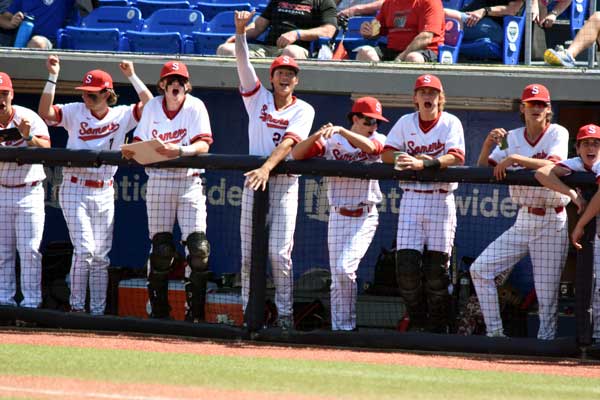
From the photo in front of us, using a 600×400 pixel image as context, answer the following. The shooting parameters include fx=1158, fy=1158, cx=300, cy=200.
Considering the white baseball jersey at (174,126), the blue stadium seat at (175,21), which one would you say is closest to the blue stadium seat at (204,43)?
the blue stadium seat at (175,21)

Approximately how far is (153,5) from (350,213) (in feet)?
15.5

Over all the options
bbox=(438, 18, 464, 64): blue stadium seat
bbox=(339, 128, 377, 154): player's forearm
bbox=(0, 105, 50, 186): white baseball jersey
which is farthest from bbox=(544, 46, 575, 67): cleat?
bbox=(0, 105, 50, 186): white baseball jersey

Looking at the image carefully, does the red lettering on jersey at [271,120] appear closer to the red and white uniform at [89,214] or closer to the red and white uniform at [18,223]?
the red and white uniform at [89,214]

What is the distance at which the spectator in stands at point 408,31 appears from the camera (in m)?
9.55

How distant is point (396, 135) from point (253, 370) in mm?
2049

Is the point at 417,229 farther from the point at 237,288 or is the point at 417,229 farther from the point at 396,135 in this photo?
the point at 237,288

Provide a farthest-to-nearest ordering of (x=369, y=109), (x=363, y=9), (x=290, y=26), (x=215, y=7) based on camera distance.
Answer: (x=215, y=7) → (x=363, y=9) → (x=290, y=26) → (x=369, y=109)

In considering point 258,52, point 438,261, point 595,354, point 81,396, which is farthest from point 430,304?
point 258,52

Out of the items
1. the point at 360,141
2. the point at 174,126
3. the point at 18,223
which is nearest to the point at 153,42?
the point at 174,126

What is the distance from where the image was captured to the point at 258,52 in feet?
33.0

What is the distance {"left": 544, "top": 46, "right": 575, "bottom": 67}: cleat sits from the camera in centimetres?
908

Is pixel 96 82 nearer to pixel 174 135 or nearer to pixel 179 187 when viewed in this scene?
pixel 174 135

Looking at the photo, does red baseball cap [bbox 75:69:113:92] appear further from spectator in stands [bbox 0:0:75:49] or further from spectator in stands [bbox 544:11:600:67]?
spectator in stands [bbox 544:11:600:67]

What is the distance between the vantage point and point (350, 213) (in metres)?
7.69
